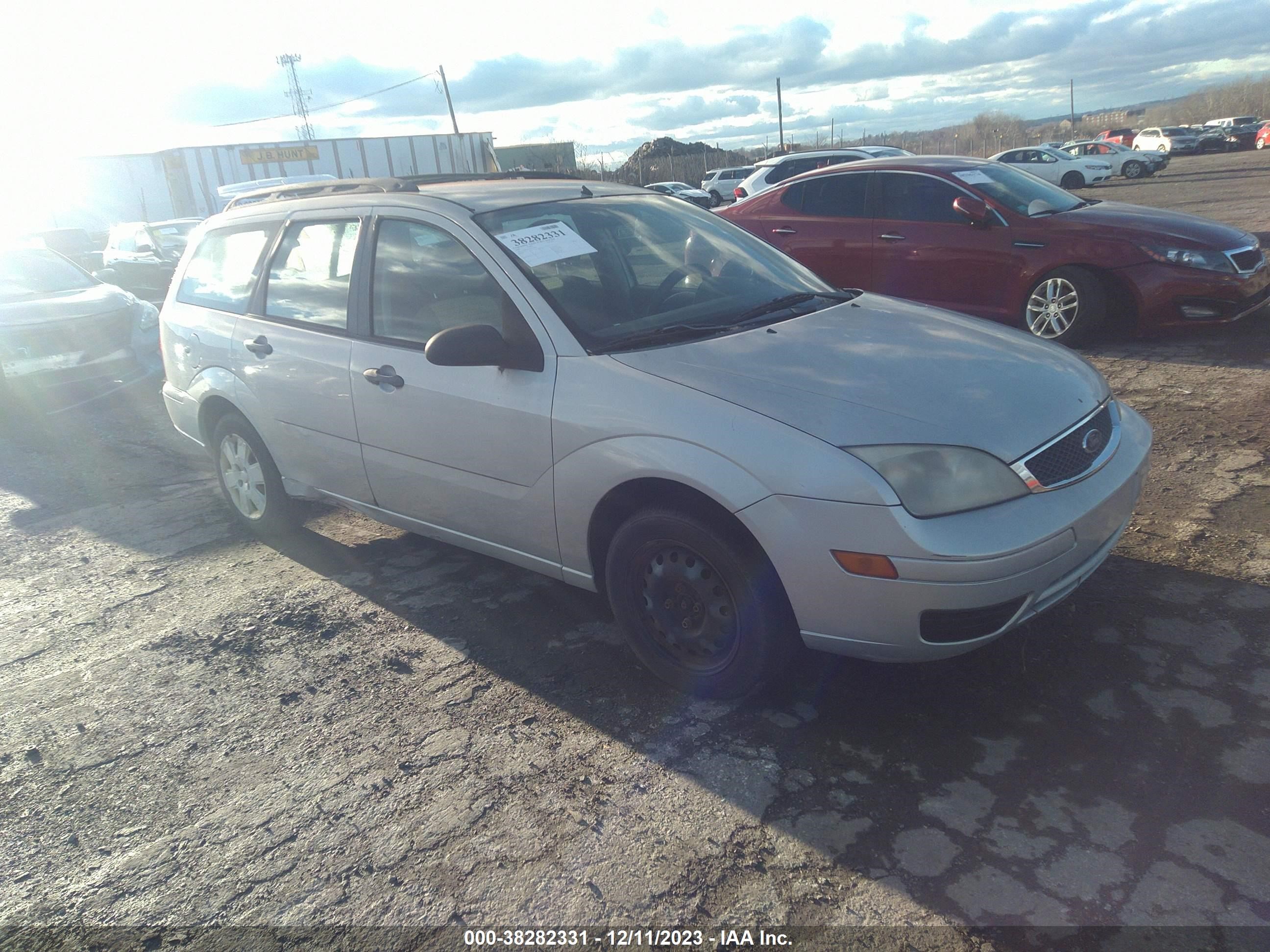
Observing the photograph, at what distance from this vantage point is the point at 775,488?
2.58 meters

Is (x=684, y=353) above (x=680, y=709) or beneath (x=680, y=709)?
above

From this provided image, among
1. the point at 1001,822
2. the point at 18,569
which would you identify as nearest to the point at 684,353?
the point at 1001,822

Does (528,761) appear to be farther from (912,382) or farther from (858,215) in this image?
(858,215)

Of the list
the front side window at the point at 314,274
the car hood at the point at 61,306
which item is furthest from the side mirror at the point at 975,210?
the car hood at the point at 61,306

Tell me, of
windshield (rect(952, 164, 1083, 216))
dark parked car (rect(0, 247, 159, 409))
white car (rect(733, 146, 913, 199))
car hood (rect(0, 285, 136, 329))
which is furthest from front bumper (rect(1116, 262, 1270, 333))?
car hood (rect(0, 285, 136, 329))

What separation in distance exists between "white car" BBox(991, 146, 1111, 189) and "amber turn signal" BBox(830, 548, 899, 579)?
3027 cm

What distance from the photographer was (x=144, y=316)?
9.27 m

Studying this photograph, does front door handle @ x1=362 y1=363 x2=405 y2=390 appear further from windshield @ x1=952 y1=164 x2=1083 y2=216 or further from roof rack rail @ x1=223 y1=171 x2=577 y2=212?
windshield @ x1=952 y1=164 x2=1083 y2=216

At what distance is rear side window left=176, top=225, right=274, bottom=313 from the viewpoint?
4488 millimetres

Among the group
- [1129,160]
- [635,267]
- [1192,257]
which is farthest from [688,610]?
[1129,160]

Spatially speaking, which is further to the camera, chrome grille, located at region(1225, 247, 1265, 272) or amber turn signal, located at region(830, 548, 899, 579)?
chrome grille, located at region(1225, 247, 1265, 272)

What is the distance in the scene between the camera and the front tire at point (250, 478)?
4582 mm

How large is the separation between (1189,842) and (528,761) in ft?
5.93

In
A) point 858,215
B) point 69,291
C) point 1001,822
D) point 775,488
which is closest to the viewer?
point 1001,822
